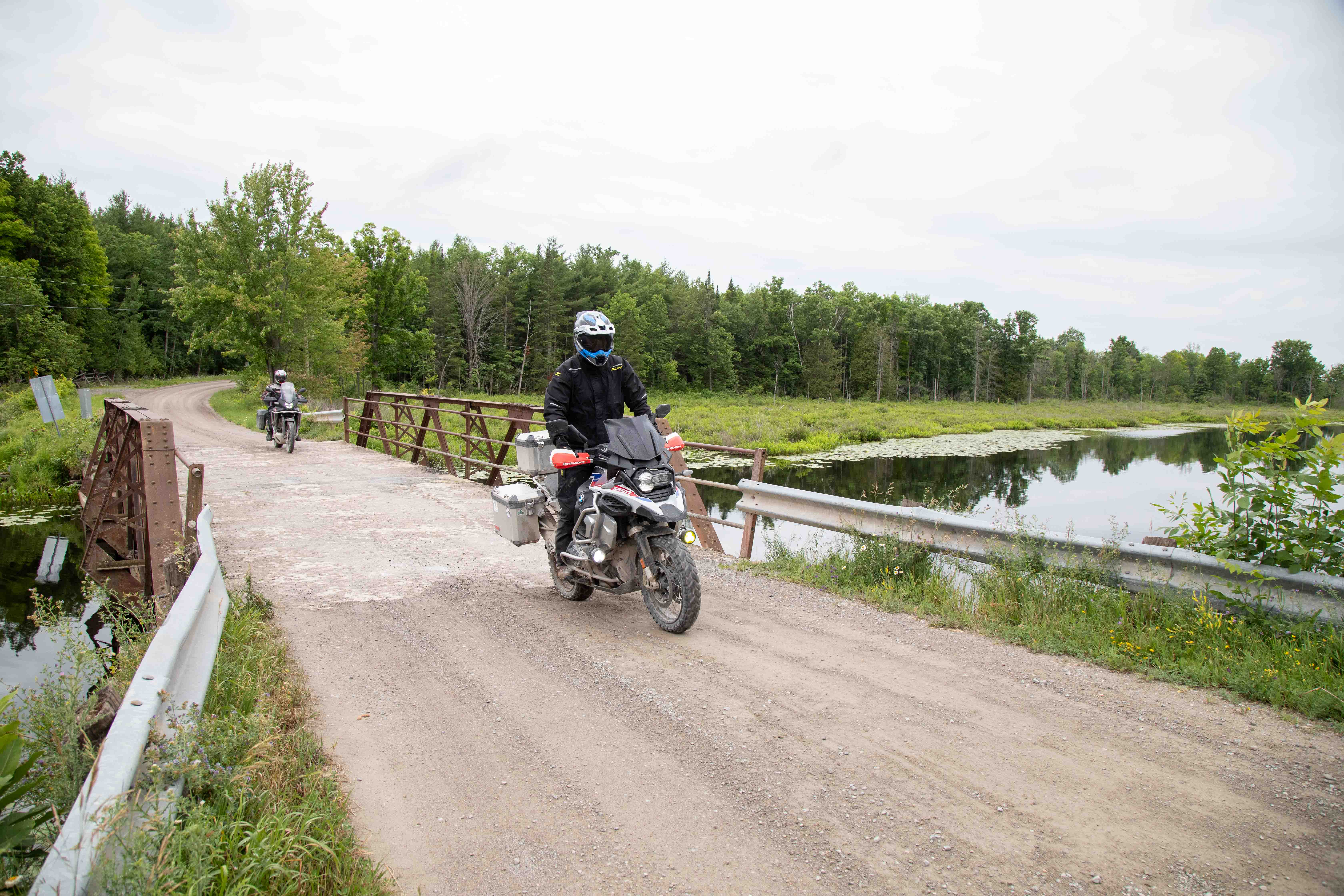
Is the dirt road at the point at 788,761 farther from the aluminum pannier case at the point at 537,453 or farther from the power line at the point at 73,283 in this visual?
the power line at the point at 73,283

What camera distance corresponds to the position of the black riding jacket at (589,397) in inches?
197

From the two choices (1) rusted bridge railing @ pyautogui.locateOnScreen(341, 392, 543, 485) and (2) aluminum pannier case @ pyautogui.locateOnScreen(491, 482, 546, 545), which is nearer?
(2) aluminum pannier case @ pyautogui.locateOnScreen(491, 482, 546, 545)

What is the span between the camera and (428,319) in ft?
193

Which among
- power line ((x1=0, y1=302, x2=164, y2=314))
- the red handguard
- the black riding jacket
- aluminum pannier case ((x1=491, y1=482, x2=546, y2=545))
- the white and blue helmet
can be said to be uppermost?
power line ((x1=0, y1=302, x2=164, y2=314))

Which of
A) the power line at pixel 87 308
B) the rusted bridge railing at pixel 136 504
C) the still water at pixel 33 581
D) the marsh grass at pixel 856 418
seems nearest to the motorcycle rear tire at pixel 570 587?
the rusted bridge railing at pixel 136 504

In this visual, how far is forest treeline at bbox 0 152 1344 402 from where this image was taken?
33812mm

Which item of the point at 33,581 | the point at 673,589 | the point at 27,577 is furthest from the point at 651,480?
the point at 27,577

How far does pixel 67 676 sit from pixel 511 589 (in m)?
3.04

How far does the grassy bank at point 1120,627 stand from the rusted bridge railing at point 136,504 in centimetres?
477

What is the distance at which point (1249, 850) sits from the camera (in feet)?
8.16

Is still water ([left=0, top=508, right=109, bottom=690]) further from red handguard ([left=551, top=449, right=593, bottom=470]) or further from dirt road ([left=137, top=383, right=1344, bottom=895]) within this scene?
red handguard ([left=551, top=449, right=593, bottom=470])

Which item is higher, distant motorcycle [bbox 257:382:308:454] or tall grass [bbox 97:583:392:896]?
distant motorcycle [bbox 257:382:308:454]

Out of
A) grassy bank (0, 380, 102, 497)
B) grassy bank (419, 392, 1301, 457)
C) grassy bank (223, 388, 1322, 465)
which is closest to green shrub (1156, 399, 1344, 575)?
grassy bank (223, 388, 1322, 465)

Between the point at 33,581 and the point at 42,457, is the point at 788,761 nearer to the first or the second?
the point at 33,581
